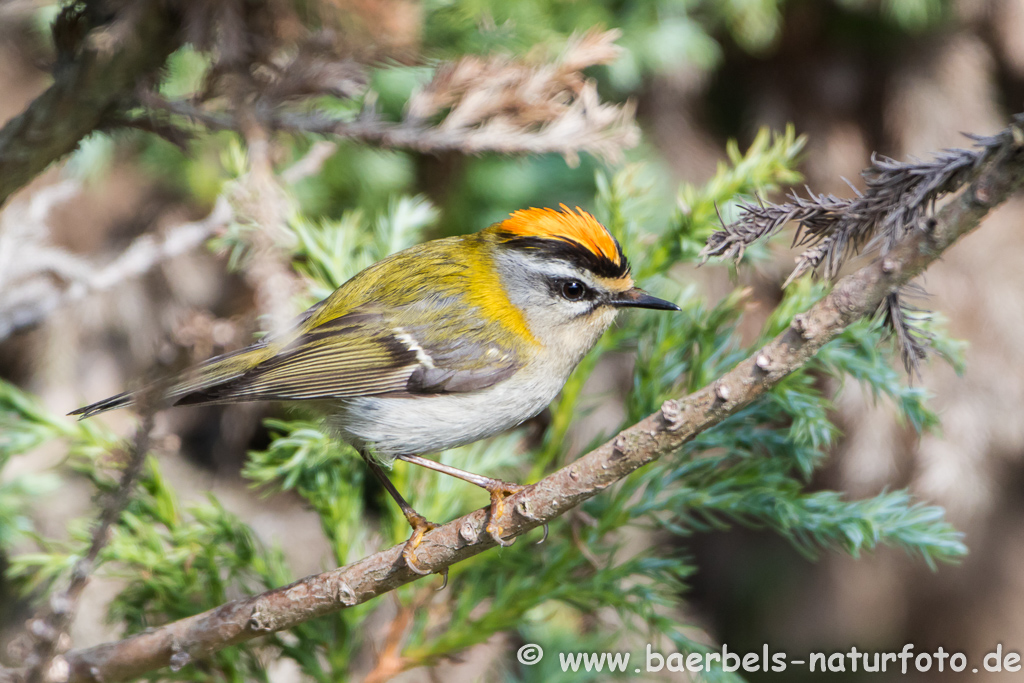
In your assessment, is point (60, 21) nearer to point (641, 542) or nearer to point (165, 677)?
point (165, 677)

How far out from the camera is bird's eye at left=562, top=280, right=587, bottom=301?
1361mm

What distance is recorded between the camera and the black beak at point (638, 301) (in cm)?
120

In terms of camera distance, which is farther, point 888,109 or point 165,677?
point 888,109

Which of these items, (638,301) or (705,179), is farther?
(705,179)

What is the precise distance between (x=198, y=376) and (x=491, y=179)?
3.53 feet

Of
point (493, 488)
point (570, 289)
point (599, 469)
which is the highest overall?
point (599, 469)

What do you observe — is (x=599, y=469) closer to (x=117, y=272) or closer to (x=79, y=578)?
(x=79, y=578)

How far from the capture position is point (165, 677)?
1152mm

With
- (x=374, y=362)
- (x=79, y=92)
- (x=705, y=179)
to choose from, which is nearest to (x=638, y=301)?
(x=374, y=362)

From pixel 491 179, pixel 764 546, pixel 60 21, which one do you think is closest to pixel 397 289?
pixel 60 21

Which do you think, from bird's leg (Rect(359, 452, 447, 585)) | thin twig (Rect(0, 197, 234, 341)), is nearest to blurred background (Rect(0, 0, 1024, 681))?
thin twig (Rect(0, 197, 234, 341))

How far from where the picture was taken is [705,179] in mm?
2242
